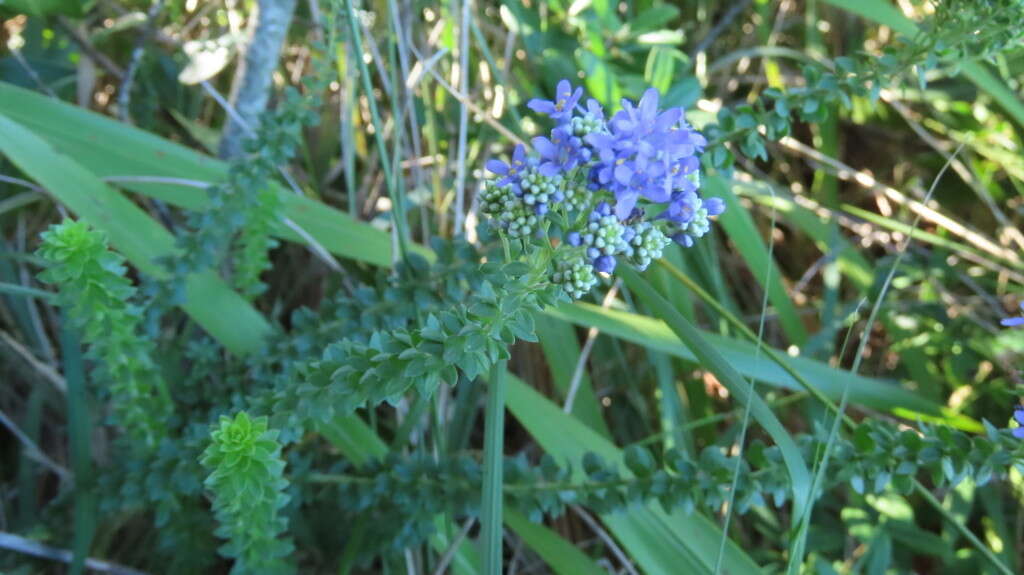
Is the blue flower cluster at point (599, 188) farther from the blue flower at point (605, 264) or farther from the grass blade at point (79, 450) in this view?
the grass blade at point (79, 450)

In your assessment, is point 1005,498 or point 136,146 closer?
point 136,146

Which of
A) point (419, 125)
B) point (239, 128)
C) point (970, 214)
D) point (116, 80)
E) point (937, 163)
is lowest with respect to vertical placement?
point (970, 214)

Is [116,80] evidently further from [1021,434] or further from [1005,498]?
[1005,498]

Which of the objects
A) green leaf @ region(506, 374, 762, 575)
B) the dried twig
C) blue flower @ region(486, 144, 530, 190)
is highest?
the dried twig

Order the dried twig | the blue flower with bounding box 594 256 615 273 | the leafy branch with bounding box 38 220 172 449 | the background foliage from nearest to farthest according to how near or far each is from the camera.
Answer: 1. the blue flower with bounding box 594 256 615 273
2. the leafy branch with bounding box 38 220 172 449
3. the background foliage
4. the dried twig

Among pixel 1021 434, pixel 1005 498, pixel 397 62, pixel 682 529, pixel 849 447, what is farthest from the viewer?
pixel 397 62

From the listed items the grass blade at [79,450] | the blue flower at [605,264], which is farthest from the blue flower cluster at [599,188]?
the grass blade at [79,450]

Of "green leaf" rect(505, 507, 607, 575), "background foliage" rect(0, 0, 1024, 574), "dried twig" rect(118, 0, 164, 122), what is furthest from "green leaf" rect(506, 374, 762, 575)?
"dried twig" rect(118, 0, 164, 122)

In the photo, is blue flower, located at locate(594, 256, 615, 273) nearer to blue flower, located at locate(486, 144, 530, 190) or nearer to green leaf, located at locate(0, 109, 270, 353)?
blue flower, located at locate(486, 144, 530, 190)

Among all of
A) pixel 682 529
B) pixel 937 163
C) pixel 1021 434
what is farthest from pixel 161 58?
pixel 937 163
